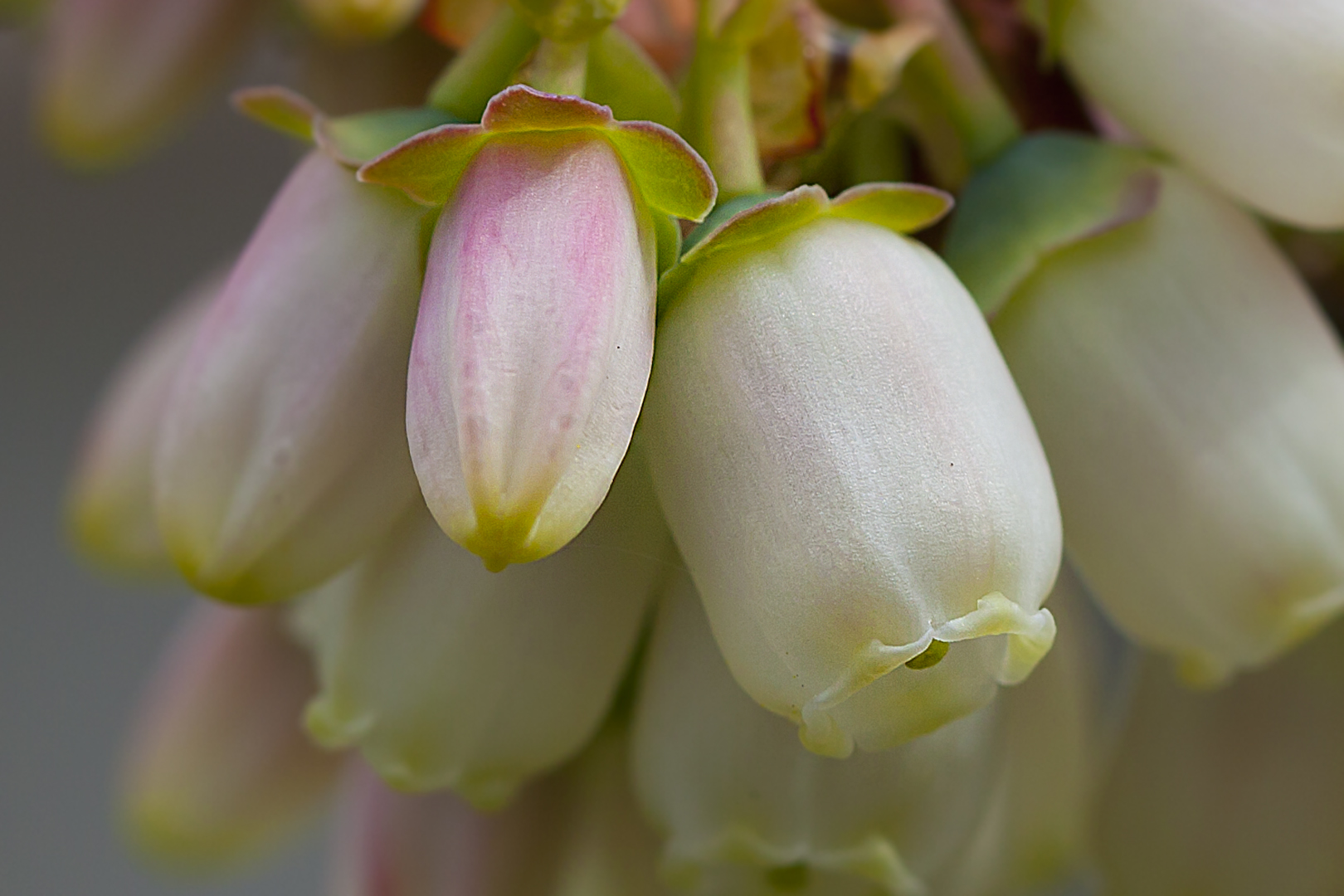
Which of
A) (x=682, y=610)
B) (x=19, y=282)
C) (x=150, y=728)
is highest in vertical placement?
(x=682, y=610)

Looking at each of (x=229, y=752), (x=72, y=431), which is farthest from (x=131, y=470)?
(x=72, y=431)

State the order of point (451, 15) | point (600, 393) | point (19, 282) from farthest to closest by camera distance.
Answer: point (19, 282) < point (451, 15) < point (600, 393)

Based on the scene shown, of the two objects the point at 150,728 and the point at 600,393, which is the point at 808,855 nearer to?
the point at 600,393

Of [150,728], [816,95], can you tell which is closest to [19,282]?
[150,728]

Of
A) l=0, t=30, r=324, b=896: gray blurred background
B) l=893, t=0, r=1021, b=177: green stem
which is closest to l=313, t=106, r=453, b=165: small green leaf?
l=893, t=0, r=1021, b=177: green stem

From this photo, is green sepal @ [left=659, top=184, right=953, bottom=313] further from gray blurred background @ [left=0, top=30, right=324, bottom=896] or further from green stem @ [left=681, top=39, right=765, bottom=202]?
gray blurred background @ [left=0, top=30, right=324, bottom=896]

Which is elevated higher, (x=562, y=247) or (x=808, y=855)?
(x=562, y=247)
